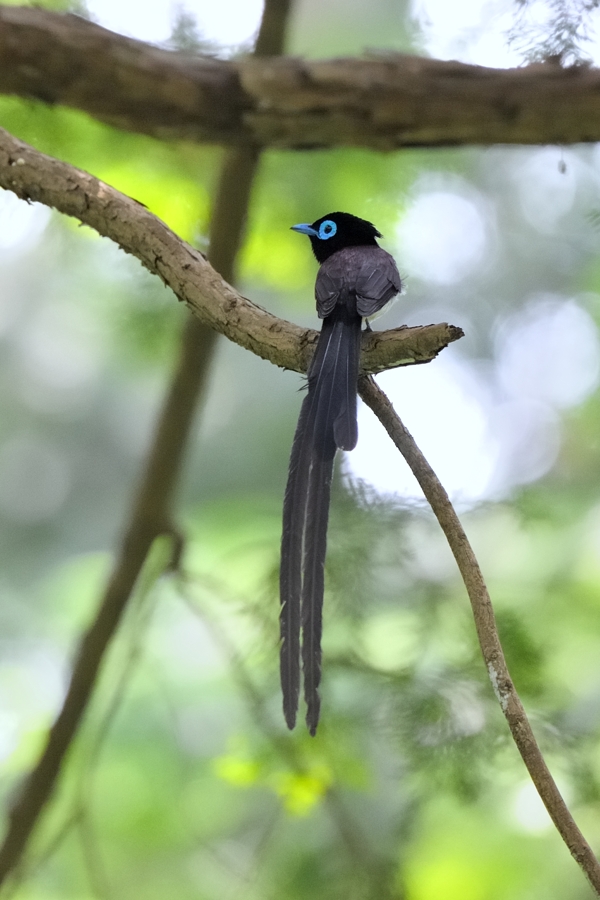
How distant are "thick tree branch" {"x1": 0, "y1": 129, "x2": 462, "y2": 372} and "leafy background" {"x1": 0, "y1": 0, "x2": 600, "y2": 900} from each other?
500 mm

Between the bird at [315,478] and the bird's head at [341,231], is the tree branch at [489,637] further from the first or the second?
the bird's head at [341,231]

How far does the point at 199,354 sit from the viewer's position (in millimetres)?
1763

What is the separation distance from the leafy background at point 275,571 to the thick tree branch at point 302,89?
108 mm

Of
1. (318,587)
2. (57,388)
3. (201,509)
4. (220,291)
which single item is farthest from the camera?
(57,388)

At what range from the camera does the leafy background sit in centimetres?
166

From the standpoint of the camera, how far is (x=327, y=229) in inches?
59.5

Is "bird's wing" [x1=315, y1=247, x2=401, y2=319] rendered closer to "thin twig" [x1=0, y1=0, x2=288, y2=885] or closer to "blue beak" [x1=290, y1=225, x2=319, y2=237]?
"blue beak" [x1=290, y1=225, x2=319, y2=237]

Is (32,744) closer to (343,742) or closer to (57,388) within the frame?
(343,742)

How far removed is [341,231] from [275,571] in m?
0.64

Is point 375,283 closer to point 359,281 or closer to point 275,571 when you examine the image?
point 359,281

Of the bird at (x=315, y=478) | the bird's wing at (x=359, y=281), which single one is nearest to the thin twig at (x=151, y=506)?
the bird's wing at (x=359, y=281)

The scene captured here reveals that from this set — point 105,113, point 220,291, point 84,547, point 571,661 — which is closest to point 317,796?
point 571,661

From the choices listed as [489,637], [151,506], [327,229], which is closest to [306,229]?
[327,229]

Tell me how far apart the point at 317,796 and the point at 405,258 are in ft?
3.44
